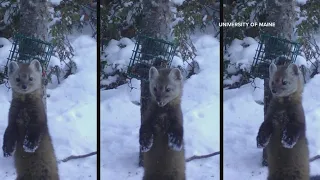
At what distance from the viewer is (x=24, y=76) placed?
4.04 m

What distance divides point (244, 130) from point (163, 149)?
2.08 ft

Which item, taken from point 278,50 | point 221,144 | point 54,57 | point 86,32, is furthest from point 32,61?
point 278,50

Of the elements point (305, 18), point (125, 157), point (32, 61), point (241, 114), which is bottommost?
point (125, 157)

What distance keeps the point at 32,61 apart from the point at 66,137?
2.06ft

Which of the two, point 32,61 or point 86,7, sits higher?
point 86,7

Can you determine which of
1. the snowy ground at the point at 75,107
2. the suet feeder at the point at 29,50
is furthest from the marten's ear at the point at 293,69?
the suet feeder at the point at 29,50

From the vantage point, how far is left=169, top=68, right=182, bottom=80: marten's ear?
4.04 metres

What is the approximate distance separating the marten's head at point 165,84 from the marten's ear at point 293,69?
811mm

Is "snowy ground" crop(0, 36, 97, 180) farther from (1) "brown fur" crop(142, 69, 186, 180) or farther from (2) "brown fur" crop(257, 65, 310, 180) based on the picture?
(2) "brown fur" crop(257, 65, 310, 180)

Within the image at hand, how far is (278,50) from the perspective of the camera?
4.04 meters

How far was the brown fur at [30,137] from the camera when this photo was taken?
4078mm

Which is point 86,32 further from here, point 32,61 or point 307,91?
point 307,91

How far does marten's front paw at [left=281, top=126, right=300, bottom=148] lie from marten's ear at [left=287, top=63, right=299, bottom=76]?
1.36 ft

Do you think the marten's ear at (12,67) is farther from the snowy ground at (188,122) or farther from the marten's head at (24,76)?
the snowy ground at (188,122)
